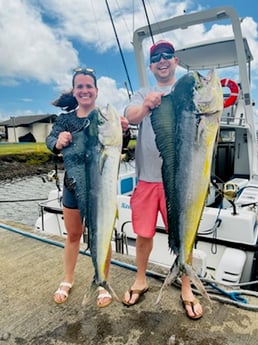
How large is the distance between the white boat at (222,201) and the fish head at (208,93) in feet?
4.96

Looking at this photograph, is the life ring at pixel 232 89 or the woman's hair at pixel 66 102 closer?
the woman's hair at pixel 66 102

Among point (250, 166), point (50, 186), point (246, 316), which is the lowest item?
point (50, 186)

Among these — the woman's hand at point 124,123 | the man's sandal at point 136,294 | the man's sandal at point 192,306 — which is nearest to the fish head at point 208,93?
the woman's hand at point 124,123

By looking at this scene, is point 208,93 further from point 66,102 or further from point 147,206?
point 66,102

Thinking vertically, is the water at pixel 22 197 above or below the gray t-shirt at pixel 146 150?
below

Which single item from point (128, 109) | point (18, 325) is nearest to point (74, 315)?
point (18, 325)

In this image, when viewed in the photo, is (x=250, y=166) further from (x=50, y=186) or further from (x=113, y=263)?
(x=50, y=186)

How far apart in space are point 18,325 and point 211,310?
1376 millimetres

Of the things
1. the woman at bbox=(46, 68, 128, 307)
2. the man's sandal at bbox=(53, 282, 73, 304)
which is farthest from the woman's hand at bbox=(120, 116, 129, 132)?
the man's sandal at bbox=(53, 282, 73, 304)

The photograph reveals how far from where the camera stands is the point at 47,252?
3.26m

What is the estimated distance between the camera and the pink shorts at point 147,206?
2.10 meters

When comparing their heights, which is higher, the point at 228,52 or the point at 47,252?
the point at 228,52

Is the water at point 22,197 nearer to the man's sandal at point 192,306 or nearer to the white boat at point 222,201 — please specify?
the white boat at point 222,201

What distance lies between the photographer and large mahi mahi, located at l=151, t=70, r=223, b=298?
5.17ft
